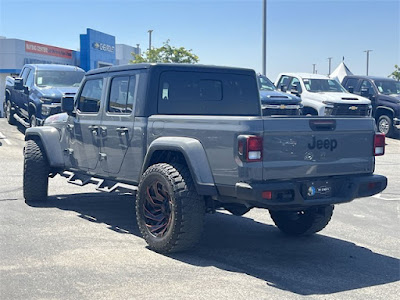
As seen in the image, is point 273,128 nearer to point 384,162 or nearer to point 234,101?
point 234,101

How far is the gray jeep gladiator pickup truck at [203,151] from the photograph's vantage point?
539cm

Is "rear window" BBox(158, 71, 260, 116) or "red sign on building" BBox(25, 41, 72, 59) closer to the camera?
"rear window" BBox(158, 71, 260, 116)

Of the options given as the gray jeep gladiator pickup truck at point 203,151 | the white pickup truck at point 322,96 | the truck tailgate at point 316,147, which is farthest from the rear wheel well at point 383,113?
the truck tailgate at point 316,147

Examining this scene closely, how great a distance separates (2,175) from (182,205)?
276 inches

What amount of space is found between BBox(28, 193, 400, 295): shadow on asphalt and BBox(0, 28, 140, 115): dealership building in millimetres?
36035

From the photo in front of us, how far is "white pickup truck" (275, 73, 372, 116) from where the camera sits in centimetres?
1825

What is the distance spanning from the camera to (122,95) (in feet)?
23.1

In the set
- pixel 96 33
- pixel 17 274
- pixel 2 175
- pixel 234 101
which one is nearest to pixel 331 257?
pixel 234 101

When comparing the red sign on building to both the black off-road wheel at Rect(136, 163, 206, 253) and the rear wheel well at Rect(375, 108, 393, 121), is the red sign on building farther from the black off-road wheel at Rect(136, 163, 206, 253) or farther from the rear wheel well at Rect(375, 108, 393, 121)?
the black off-road wheel at Rect(136, 163, 206, 253)

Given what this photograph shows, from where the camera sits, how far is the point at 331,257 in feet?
20.2

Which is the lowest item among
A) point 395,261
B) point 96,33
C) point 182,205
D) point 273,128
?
point 395,261

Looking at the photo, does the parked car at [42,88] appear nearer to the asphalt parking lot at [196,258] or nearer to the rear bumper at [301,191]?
the asphalt parking lot at [196,258]

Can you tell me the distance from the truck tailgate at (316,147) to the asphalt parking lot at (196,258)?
954 mm

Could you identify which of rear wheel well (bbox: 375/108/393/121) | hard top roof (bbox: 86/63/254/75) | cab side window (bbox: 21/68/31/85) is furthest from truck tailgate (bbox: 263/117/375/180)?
rear wheel well (bbox: 375/108/393/121)
